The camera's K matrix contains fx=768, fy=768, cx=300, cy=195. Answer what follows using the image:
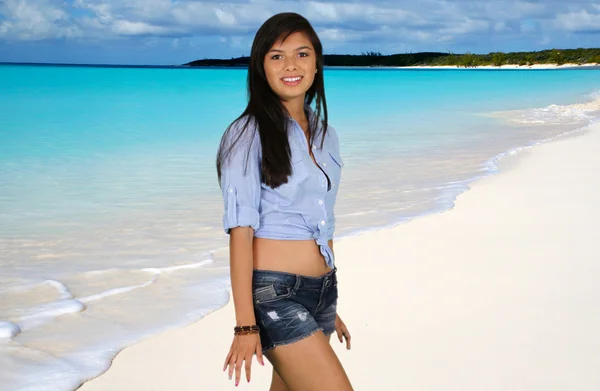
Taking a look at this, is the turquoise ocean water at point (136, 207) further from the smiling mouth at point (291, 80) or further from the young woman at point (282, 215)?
the smiling mouth at point (291, 80)

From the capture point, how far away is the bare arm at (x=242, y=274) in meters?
2.32

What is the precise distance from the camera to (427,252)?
574 centimetres

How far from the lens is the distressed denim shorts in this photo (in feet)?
7.64

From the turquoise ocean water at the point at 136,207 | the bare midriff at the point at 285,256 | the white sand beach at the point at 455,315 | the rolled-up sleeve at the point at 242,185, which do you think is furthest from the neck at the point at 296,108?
the turquoise ocean water at the point at 136,207

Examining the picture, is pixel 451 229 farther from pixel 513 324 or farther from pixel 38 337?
pixel 38 337

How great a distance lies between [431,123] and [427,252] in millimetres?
13382

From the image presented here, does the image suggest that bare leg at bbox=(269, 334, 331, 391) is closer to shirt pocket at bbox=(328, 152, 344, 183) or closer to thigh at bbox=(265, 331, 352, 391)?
thigh at bbox=(265, 331, 352, 391)

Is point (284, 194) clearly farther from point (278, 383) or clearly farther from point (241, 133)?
point (278, 383)

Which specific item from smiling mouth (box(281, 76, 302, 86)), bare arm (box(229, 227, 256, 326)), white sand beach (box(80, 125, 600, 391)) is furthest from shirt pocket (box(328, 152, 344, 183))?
white sand beach (box(80, 125, 600, 391))

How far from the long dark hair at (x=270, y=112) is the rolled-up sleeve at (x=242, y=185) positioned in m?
0.02

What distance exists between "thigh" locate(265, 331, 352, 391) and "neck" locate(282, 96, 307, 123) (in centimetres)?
74

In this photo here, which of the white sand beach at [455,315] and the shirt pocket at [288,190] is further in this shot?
the white sand beach at [455,315]

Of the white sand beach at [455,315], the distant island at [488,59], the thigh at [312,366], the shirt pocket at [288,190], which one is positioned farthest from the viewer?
the distant island at [488,59]

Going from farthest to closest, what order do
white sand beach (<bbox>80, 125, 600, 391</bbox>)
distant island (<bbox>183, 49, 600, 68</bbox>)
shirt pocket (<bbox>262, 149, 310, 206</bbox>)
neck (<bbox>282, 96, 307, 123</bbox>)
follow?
distant island (<bbox>183, 49, 600, 68</bbox>), white sand beach (<bbox>80, 125, 600, 391</bbox>), neck (<bbox>282, 96, 307, 123</bbox>), shirt pocket (<bbox>262, 149, 310, 206</bbox>)
